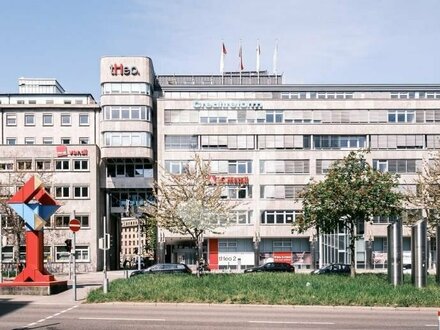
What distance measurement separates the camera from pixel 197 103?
240 feet

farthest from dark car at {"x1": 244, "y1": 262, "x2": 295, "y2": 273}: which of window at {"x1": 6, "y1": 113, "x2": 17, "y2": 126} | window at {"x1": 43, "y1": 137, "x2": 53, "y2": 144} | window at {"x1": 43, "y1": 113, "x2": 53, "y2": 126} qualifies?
window at {"x1": 6, "y1": 113, "x2": 17, "y2": 126}

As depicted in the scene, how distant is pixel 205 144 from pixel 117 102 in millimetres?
10751

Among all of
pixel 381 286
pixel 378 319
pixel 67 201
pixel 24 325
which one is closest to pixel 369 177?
pixel 381 286

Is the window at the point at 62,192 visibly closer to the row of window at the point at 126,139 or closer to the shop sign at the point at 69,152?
the shop sign at the point at 69,152

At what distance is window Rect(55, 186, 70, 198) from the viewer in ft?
230

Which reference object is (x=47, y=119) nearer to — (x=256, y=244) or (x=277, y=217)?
(x=256, y=244)

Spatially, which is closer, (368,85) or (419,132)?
(419,132)

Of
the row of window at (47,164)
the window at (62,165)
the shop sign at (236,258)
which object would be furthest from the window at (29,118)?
the shop sign at (236,258)

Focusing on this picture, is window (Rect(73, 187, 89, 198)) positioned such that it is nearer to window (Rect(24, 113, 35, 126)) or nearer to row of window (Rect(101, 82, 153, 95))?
row of window (Rect(101, 82, 153, 95))

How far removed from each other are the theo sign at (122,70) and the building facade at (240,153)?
109mm

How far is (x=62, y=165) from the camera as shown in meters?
70.7

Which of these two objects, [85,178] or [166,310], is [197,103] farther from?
[166,310]

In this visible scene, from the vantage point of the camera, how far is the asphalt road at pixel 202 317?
19.9 metres

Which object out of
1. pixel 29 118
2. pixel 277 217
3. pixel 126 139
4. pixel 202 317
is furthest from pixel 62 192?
pixel 202 317
